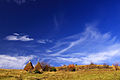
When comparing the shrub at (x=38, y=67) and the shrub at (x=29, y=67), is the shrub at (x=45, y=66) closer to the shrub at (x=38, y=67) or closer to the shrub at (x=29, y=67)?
the shrub at (x=38, y=67)

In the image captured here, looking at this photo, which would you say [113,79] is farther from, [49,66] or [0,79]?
[49,66]

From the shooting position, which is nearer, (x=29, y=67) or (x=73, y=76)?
(x=73, y=76)

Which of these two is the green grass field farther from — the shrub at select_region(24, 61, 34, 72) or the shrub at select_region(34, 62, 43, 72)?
the shrub at select_region(34, 62, 43, 72)

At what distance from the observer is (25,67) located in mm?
54500

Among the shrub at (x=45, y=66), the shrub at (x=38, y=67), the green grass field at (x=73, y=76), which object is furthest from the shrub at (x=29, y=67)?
the green grass field at (x=73, y=76)

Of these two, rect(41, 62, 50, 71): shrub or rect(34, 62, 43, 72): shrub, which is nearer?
rect(34, 62, 43, 72): shrub

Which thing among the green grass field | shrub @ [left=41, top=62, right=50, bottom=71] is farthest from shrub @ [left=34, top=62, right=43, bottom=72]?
the green grass field

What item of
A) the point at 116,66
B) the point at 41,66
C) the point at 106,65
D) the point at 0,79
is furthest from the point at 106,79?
the point at 106,65

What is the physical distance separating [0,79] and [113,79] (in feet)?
70.6

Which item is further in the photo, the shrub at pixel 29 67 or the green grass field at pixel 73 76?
the shrub at pixel 29 67

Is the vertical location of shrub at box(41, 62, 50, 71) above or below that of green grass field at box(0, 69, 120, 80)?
above

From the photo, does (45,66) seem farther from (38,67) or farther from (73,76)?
(73,76)

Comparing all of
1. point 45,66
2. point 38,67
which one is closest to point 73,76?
point 38,67

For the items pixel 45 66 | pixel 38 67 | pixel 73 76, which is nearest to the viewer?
pixel 73 76
